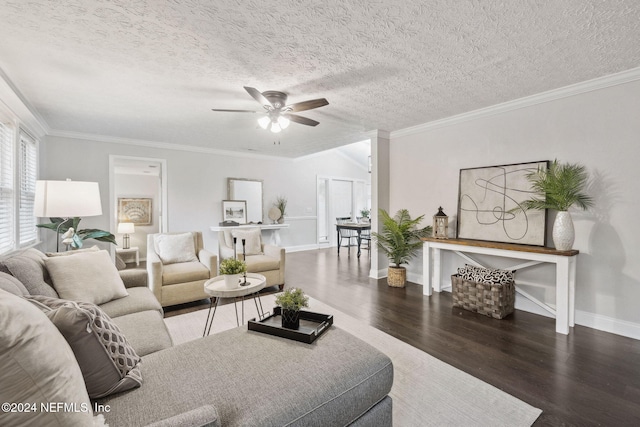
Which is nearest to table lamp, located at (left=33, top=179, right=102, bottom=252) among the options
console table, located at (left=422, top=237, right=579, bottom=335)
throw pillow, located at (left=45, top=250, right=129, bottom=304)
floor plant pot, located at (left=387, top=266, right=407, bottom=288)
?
throw pillow, located at (left=45, top=250, right=129, bottom=304)

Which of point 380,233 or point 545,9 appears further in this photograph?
point 380,233

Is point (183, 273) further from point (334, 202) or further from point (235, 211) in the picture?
point (334, 202)

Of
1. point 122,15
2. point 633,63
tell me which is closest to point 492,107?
point 633,63

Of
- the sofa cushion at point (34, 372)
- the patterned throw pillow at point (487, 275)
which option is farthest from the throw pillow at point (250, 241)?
the sofa cushion at point (34, 372)

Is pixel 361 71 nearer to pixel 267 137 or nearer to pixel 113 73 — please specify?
pixel 113 73

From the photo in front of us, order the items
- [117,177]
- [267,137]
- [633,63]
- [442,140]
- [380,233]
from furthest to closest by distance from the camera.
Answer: [117,177], [267,137], [380,233], [442,140], [633,63]

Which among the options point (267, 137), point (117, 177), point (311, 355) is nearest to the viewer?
point (311, 355)

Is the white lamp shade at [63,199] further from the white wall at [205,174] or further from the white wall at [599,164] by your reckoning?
the white wall at [599,164]

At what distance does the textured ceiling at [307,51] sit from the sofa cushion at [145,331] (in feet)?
6.47

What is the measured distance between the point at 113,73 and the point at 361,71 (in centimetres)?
224

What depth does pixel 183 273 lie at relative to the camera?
3.38 meters

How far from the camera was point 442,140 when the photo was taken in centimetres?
411

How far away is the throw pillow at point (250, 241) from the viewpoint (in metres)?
4.35

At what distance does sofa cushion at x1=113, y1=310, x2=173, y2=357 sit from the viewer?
5.20ft
